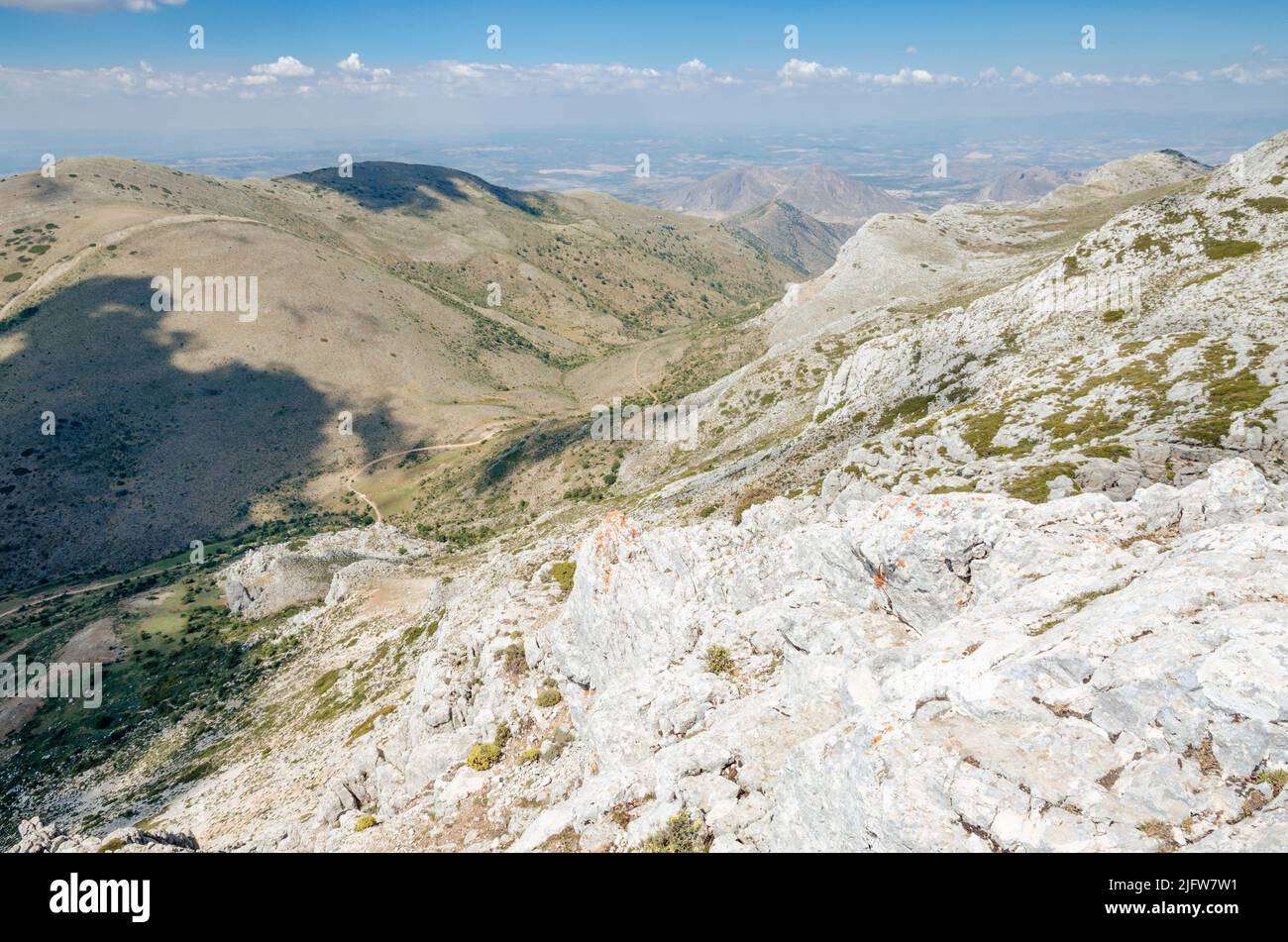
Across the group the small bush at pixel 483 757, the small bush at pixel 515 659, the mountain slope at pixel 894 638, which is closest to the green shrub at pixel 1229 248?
the mountain slope at pixel 894 638

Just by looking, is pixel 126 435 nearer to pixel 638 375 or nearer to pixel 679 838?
pixel 638 375

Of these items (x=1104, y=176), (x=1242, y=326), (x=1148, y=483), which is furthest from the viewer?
(x=1104, y=176)

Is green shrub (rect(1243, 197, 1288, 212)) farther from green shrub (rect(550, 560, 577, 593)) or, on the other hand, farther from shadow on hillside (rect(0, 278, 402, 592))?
shadow on hillside (rect(0, 278, 402, 592))

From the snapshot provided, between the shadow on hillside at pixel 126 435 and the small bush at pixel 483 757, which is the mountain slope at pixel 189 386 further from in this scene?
the small bush at pixel 483 757

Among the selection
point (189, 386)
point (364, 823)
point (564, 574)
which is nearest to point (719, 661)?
point (364, 823)

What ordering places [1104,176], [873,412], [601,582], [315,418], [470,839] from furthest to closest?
[1104,176] → [315,418] → [873,412] → [601,582] → [470,839]
